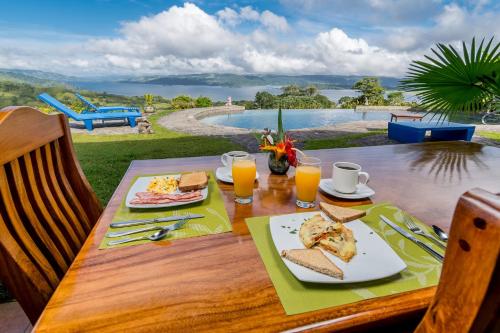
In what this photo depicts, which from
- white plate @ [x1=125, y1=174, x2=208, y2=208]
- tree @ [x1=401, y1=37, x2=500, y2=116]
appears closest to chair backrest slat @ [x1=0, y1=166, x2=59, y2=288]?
white plate @ [x1=125, y1=174, x2=208, y2=208]

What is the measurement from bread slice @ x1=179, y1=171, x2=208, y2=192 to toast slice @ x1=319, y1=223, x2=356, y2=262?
0.44 meters

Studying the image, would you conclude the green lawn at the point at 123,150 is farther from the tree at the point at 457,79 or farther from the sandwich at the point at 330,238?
the tree at the point at 457,79

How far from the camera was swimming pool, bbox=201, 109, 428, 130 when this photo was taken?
809 centimetres

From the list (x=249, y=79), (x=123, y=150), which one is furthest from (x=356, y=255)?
(x=249, y=79)

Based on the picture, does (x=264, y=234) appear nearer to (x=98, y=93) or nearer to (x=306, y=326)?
(x=306, y=326)

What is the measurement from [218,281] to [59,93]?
30.6 feet

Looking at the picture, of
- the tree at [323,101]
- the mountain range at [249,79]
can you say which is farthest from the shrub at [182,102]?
the tree at [323,101]

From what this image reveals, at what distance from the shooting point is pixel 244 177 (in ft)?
2.58

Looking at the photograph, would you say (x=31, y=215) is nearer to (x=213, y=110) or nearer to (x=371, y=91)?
(x=213, y=110)

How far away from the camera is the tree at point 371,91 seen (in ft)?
38.1

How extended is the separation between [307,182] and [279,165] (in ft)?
0.91

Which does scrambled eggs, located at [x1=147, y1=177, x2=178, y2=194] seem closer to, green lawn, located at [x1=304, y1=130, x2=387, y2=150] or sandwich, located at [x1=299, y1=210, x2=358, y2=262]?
sandwich, located at [x1=299, y1=210, x2=358, y2=262]

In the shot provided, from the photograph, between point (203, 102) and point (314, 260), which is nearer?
point (314, 260)

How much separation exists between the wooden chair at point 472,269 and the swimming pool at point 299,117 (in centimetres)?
750
